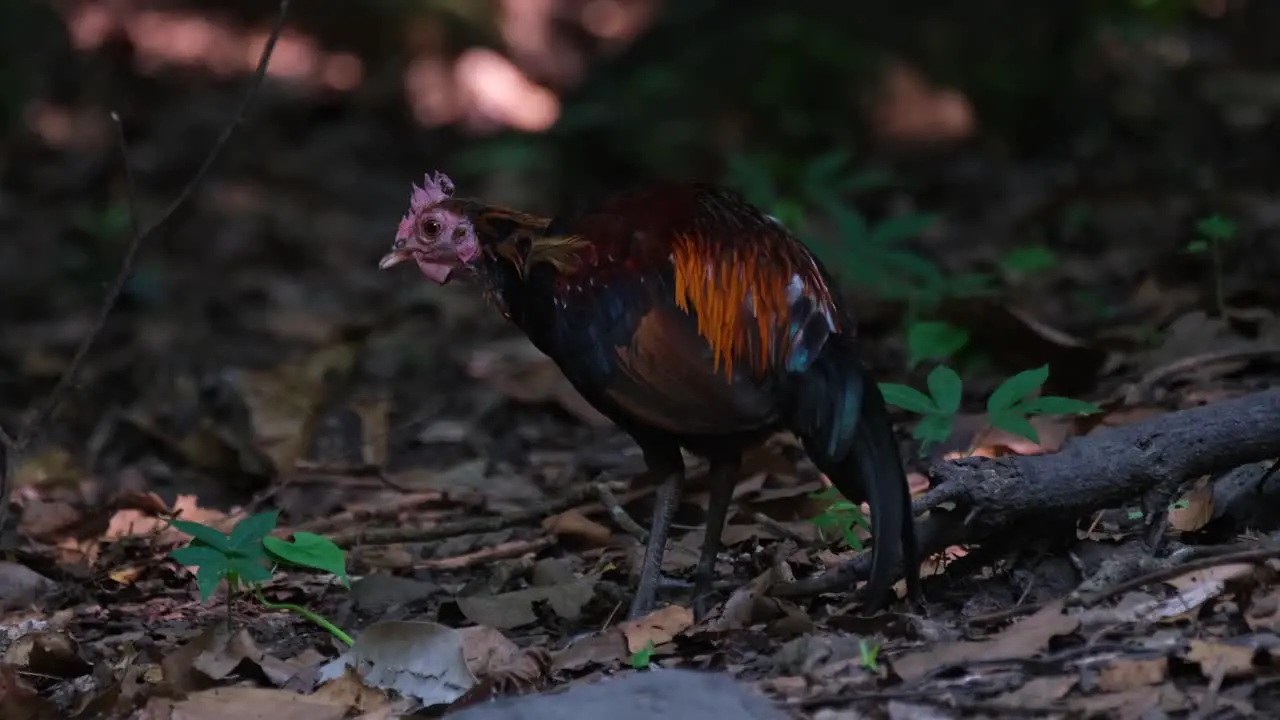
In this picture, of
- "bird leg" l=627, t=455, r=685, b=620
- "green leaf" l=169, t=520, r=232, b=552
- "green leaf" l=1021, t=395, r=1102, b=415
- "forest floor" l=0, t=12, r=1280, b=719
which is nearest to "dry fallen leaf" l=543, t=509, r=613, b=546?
"forest floor" l=0, t=12, r=1280, b=719

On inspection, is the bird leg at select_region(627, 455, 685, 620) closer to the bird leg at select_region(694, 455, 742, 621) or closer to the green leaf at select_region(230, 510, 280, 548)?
the bird leg at select_region(694, 455, 742, 621)

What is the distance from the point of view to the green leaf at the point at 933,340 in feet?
17.2

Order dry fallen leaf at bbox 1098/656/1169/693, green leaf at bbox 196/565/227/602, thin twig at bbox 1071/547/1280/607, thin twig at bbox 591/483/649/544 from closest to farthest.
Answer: dry fallen leaf at bbox 1098/656/1169/693 → thin twig at bbox 1071/547/1280/607 → green leaf at bbox 196/565/227/602 → thin twig at bbox 591/483/649/544

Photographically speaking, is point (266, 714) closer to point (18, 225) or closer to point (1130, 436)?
point (1130, 436)

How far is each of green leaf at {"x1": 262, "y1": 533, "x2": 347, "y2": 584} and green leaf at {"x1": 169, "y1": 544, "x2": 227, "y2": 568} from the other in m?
0.12

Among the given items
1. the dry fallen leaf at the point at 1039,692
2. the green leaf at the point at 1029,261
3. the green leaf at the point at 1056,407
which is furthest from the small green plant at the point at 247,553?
the green leaf at the point at 1029,261

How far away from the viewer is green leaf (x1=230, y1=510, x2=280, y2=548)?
3580 mm

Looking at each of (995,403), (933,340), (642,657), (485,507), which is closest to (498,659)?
(642,657)

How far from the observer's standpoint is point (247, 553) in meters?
3.57

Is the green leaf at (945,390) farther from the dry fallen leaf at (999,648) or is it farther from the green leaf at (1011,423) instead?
the dry fallen leaf at (999,648)

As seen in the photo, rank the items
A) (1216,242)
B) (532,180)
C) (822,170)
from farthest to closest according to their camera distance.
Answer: (532,180) < (822,170) < (1216,242)

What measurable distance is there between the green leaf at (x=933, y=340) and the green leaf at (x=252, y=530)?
2368mm

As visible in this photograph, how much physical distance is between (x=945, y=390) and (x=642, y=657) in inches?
41.6

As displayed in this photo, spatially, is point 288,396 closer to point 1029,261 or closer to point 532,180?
point 1029,261
